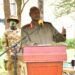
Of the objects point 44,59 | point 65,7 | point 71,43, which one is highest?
point 65,7

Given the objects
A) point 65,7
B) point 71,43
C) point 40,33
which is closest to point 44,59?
point 40,33

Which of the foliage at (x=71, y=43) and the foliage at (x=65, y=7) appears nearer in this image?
the foliage at (x=65, y=7)

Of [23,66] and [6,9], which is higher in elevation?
[6,9]

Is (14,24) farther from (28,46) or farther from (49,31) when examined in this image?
(28,46)

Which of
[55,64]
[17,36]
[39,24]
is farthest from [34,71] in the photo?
[17,36]

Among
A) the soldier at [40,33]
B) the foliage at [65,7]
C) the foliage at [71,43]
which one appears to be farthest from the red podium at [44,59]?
the foliage at [71,43]

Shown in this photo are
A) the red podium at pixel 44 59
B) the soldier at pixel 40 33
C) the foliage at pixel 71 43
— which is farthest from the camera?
the foliage at pixel 71 43

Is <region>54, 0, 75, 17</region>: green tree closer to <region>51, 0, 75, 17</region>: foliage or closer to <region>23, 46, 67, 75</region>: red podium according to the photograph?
<region>51, 0, 75, 17</region>: foliage

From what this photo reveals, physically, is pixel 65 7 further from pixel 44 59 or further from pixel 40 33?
pixel 44 59

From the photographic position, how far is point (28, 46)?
4.89 meters

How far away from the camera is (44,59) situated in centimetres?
493

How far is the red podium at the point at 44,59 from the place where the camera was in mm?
4828

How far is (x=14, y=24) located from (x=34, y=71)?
3.00 metres

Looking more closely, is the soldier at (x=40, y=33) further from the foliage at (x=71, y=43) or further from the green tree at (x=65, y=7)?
the foliage at (x=71, y=43)
